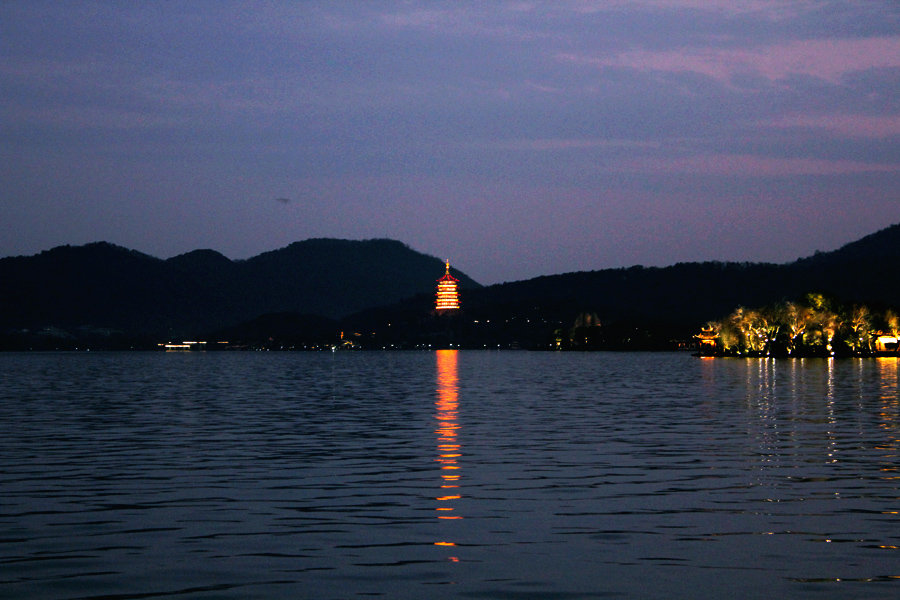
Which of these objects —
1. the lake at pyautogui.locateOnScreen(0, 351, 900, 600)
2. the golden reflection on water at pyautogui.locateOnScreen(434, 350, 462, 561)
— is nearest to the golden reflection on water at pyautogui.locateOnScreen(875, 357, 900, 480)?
the lake at pyautogui.locateOnScreen(0, 351, 900, 600)

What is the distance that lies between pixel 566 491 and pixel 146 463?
14.6m

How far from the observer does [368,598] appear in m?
17.8

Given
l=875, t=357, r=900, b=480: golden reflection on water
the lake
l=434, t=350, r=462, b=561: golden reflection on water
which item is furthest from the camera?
l=875, t=357, r=900, b=480: golden reflection on water

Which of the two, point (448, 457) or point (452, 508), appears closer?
point (452, 508)

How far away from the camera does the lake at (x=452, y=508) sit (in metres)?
19.1

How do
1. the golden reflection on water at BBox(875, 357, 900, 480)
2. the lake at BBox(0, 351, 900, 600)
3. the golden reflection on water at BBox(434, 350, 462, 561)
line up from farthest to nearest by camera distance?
the golden reflection on water at BBox(875, 357, 900, 480) < the golden reflection on water at BBox(434, 350, 462, 561) < the lake at BBox(0, 351, 900, 600)

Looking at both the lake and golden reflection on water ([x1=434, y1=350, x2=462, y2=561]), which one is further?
golden reflection on water ([x1=434, y1=350, x2=462, y2=561])

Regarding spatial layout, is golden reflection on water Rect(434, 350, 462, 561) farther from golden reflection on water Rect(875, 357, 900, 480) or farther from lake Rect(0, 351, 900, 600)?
golden reflection on water Rect(875, 357, 900, 480)

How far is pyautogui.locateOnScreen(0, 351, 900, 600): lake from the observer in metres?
19.1

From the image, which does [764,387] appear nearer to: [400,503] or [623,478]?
[623,478]

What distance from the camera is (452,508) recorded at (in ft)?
89.6

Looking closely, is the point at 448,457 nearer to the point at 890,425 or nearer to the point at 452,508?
the point at 452,508

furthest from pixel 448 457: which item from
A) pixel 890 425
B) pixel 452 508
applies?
pixel 890 425

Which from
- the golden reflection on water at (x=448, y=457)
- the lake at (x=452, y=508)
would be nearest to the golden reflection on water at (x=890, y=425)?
the lake at (x=452, y=508)
